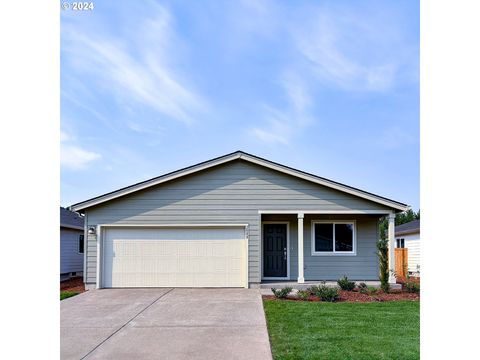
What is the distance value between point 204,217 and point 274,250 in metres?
2.84

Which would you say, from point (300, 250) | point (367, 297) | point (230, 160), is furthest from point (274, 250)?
point (367, 297)

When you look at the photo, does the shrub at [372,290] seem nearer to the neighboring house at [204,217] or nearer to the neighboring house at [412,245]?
the neighboring house at [204,217]

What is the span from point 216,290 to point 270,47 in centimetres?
730

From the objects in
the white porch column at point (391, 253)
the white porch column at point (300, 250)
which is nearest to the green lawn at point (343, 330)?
the white porch column at point (391, 253)

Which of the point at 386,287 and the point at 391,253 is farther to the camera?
the point at 391,253

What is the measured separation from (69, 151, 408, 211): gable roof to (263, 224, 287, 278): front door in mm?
2238

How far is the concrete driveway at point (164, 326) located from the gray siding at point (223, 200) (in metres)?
2.58

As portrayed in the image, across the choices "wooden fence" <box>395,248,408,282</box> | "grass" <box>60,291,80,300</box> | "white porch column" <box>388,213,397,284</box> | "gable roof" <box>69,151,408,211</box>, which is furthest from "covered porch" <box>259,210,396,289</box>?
"wooden fence" <box>395,248,408,282</box>

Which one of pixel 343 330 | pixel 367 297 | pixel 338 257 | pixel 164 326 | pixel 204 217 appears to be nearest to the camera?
pixel 343 330

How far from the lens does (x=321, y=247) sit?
1445 cm

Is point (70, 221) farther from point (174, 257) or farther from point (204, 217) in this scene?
point (204, 217)

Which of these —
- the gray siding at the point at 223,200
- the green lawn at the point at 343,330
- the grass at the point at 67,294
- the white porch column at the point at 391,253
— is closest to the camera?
the green lawn at the point at 343,330

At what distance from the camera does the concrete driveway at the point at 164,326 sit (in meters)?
5.84
